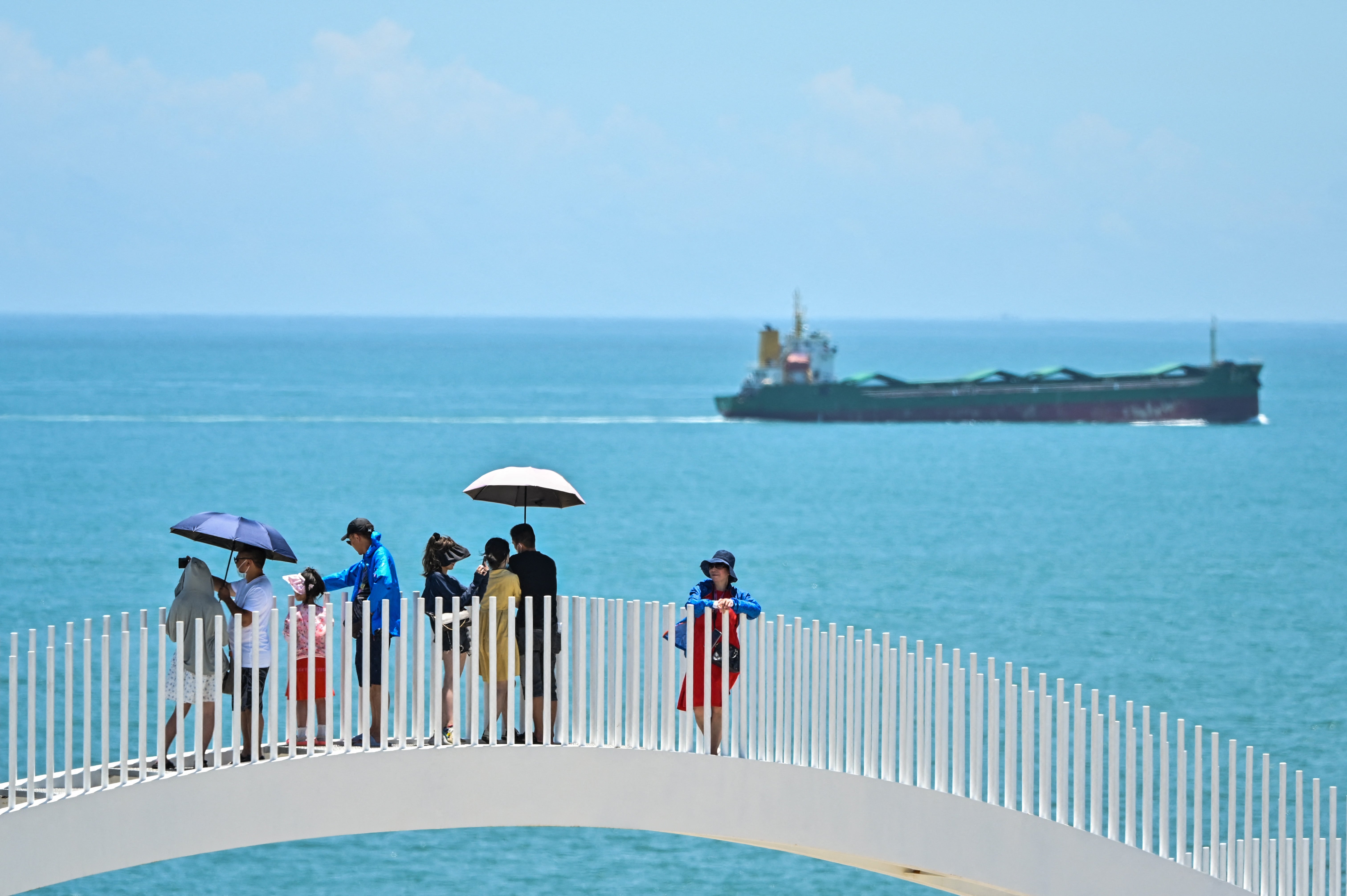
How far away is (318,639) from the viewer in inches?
437

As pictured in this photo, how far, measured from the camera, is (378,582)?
11.3 m

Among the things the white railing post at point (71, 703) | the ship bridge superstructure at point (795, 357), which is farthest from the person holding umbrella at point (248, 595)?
the ship bridge superstructure at point (795, 357)

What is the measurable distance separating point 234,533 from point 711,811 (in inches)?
129

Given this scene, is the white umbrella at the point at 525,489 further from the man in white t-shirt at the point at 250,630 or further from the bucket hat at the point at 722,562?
the man in white t-shirt at the point at 250,630

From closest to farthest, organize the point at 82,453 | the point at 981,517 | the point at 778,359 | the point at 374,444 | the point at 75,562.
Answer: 1. the point at 75,562
2. the point at 981,517
3. the point at 82,453
4. the point at 374,444
5. the point at 778,359

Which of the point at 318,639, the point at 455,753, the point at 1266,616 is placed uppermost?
the point at 318,639

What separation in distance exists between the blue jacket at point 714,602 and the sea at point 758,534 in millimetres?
2632

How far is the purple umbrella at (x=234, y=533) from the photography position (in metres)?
11.0

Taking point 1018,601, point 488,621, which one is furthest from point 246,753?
point 1018,601

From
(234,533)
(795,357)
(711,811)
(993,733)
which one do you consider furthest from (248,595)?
(795,357)

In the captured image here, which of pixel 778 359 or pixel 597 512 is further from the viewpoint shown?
pixel 778 359

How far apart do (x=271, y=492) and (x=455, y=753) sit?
68.2 meters

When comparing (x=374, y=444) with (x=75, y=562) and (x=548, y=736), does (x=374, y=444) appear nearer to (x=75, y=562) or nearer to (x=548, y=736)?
(x=75, y=562)

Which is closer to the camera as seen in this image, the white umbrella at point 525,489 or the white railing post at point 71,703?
the white railing post at point 71,703
